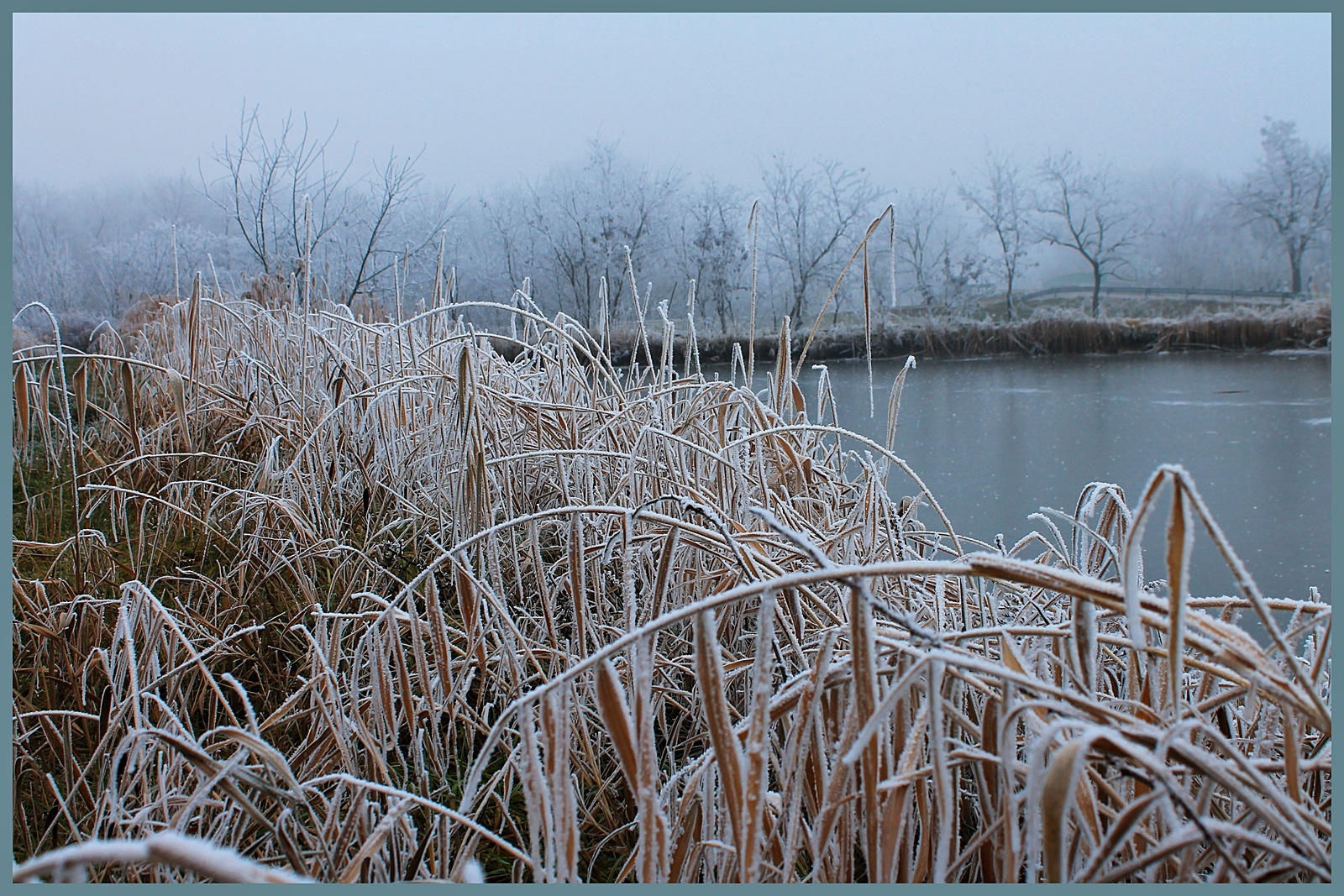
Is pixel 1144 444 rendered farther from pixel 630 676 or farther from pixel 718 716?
pixel 718 716

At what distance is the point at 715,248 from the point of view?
22.1ft

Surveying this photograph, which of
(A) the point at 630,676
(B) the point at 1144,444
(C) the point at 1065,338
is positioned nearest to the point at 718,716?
(A) the point at 630,676

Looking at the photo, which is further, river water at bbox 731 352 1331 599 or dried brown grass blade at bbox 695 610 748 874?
river water at bbox 731 352 1331 599

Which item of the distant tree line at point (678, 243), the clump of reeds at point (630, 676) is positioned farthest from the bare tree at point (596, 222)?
the clump of reeds at point (630, 676)

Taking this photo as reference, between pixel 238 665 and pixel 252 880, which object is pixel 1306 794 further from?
pixel 238 665

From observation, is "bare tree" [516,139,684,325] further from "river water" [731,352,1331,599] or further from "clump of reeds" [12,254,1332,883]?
"clump of reeds" [12,254,1332,883]

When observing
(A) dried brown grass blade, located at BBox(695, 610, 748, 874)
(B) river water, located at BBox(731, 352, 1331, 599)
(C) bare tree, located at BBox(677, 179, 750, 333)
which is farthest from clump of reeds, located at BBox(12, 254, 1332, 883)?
(C) bare tree, located at BBox(677, 179, 750, 333)

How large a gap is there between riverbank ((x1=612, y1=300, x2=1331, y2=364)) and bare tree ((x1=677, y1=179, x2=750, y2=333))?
0.53m

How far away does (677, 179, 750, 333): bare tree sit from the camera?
648 centimetres

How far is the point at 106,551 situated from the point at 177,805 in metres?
0.52

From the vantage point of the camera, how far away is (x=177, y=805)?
549 millimetres

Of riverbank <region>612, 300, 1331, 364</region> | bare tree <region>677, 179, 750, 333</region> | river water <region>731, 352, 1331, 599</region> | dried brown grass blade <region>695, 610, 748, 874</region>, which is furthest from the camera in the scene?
bare tree <region>677, 179, 750, 333</region>

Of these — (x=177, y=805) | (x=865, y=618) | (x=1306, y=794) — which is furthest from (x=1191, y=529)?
(x=177, y=805)

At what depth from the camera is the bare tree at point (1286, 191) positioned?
7.03 m
